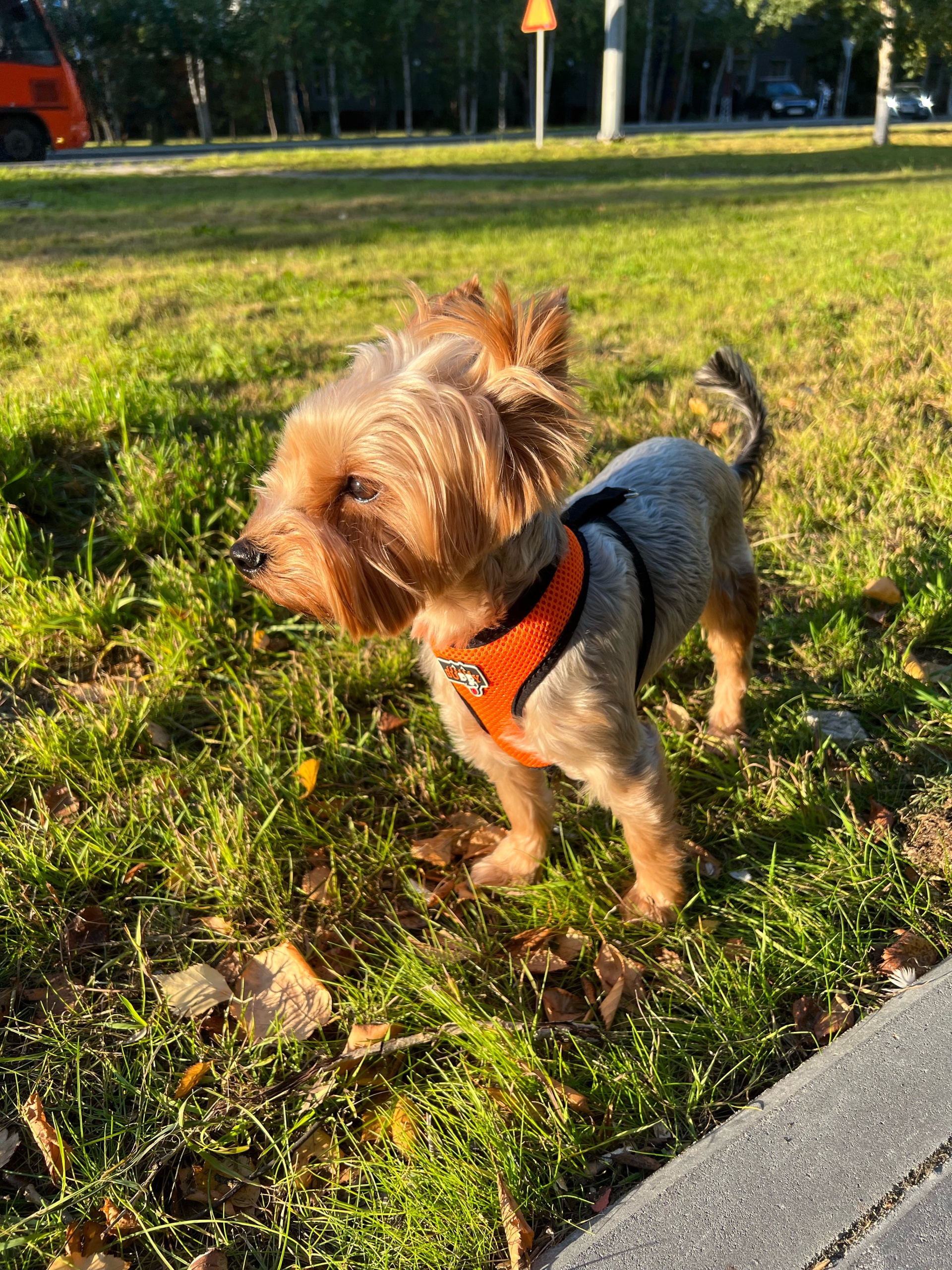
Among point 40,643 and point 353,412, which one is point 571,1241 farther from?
point 40,643

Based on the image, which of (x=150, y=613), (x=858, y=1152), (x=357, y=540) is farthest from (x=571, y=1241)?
(x=150, y=613)

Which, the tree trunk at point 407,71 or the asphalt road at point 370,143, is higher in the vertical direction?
the tree trunk at point 407,71

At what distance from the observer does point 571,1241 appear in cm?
182

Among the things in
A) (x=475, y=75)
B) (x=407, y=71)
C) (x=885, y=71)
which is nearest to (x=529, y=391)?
(x=885, y=71)

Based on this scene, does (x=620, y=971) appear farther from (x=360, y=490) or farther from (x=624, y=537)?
(x=360, y=490)

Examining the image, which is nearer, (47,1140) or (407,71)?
(47,1140)

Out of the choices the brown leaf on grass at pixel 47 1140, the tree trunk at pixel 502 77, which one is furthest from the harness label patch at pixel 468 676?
the tree trunk at pixel 502 77

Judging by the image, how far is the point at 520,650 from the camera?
7.72 feet

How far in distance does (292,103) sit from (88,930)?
60.9 meters

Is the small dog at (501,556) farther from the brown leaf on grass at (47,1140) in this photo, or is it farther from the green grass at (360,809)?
the brown leaf on grass at (47,1140)

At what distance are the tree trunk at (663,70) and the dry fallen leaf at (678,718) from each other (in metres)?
71.7

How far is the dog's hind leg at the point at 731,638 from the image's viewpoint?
343 cm

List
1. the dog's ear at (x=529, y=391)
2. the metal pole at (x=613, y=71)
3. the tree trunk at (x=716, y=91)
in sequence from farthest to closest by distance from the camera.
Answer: the tree trunk at (x=716, y=91) → the metal pole at (x=613, y=71) → the dog's ear at (x=529, y=391)

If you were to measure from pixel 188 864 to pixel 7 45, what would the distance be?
27923 millimetres
